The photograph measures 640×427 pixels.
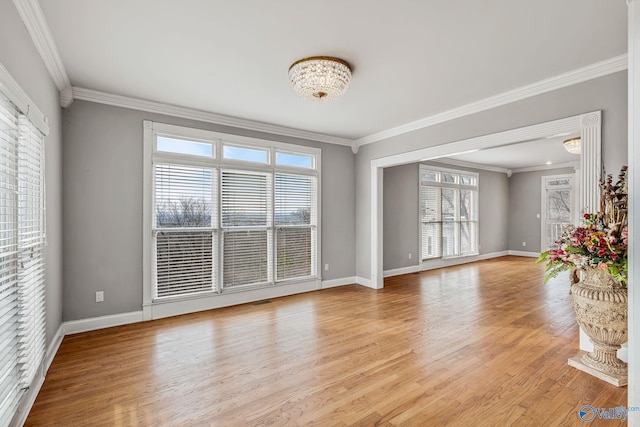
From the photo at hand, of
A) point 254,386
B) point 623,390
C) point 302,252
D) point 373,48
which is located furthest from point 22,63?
point 623,390

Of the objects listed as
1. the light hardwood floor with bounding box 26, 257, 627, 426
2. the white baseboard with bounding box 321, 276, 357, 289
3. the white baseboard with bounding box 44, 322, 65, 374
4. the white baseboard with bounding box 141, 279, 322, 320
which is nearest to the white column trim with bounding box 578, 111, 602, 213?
the light hardwood floor with bounding box 26, 257, 627, 426

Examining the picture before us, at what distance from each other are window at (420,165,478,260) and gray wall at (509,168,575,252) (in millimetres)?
1907

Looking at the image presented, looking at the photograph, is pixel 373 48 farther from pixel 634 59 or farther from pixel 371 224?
pixel 371 224

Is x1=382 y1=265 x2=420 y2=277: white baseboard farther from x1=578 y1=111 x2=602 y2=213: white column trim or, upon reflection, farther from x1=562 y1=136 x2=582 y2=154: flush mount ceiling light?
x1=578 y1=111 x2=602 y2=213: white column trim

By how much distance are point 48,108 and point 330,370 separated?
3448 mm

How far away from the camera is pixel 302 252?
5.27m

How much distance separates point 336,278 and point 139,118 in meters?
3.96

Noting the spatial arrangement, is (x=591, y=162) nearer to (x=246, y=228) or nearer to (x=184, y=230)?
(x=246, y=228)

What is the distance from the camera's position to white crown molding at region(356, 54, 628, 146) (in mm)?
2784

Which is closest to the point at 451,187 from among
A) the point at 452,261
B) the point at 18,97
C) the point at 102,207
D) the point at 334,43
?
the point at 452,261

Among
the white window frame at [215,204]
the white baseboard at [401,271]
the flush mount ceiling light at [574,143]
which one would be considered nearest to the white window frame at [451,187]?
the white baseboard at [401,271]

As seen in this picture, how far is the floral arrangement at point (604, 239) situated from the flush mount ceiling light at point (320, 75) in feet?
7.89

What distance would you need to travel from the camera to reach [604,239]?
2395mm

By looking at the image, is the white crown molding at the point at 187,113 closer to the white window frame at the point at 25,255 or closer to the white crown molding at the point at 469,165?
the white window frame at the point at 25,255
